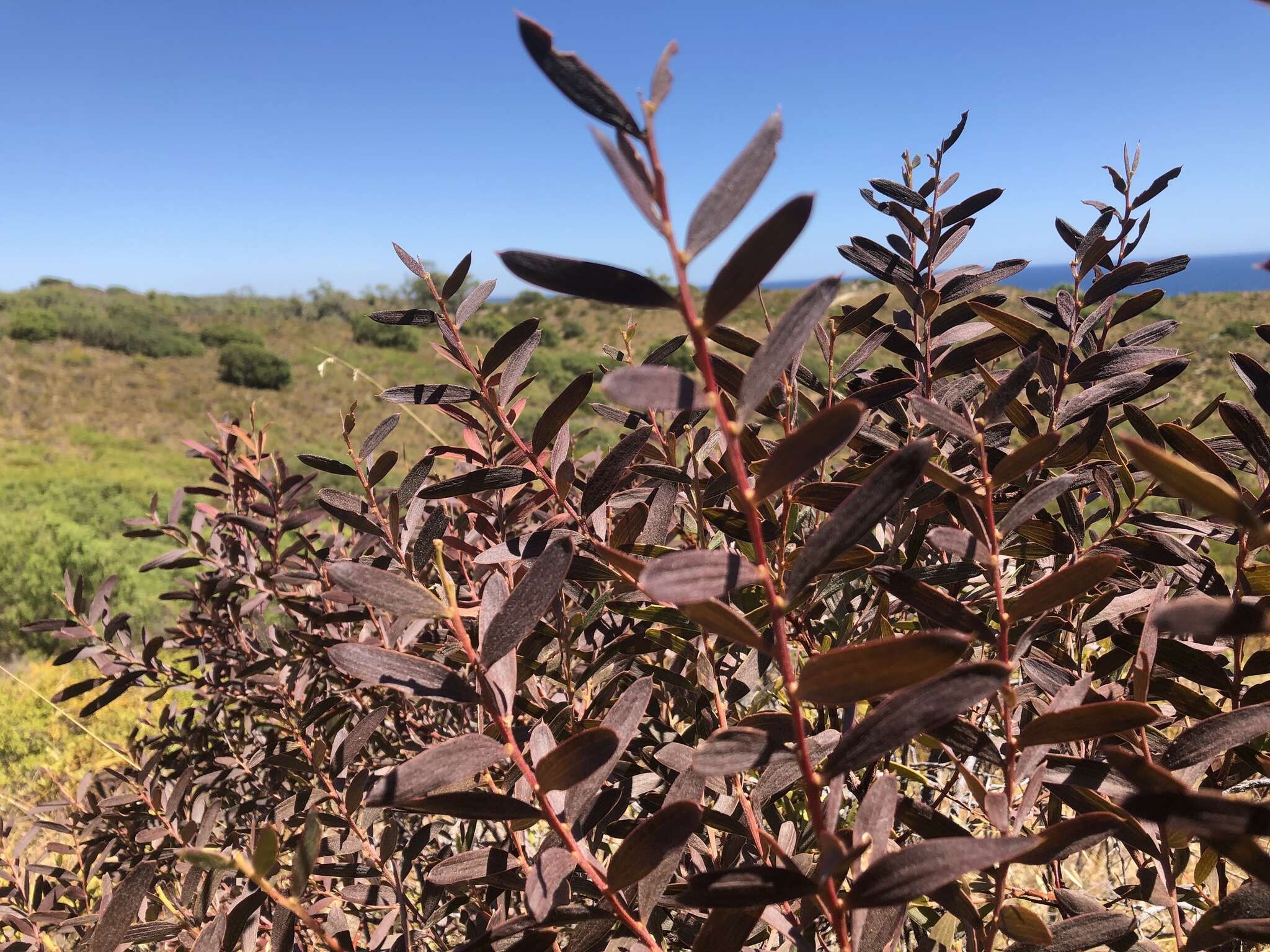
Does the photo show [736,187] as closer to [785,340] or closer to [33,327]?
[785,340]

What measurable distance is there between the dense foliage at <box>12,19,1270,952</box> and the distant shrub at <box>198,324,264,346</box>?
3014 cm

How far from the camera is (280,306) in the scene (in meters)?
43.6

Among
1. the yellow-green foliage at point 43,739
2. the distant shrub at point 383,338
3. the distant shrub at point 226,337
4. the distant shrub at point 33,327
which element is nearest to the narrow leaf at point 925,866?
the yellow-green foliage at point 43,739

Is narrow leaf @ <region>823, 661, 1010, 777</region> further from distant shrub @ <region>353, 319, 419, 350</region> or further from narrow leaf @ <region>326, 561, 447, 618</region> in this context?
distant shrub @ <region>353, 319, 419, 350</region>

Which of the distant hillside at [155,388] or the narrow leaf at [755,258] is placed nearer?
the narrow leaf at [755,258]

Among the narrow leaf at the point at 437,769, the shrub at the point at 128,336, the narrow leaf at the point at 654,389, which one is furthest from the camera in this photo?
the shrub at the point at 128,336

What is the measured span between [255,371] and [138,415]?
4.60 meters

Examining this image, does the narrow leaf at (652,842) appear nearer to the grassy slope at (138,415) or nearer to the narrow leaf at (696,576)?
the narrow leaf at (696,576)

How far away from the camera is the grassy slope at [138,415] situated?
21.9 feet

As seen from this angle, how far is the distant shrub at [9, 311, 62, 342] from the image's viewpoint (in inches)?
936

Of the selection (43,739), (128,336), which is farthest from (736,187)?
(128,336)

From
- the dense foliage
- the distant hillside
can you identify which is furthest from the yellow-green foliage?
the dense foliage

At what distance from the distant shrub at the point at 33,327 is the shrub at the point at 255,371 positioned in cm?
574

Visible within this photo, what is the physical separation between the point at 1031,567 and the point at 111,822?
191cm
